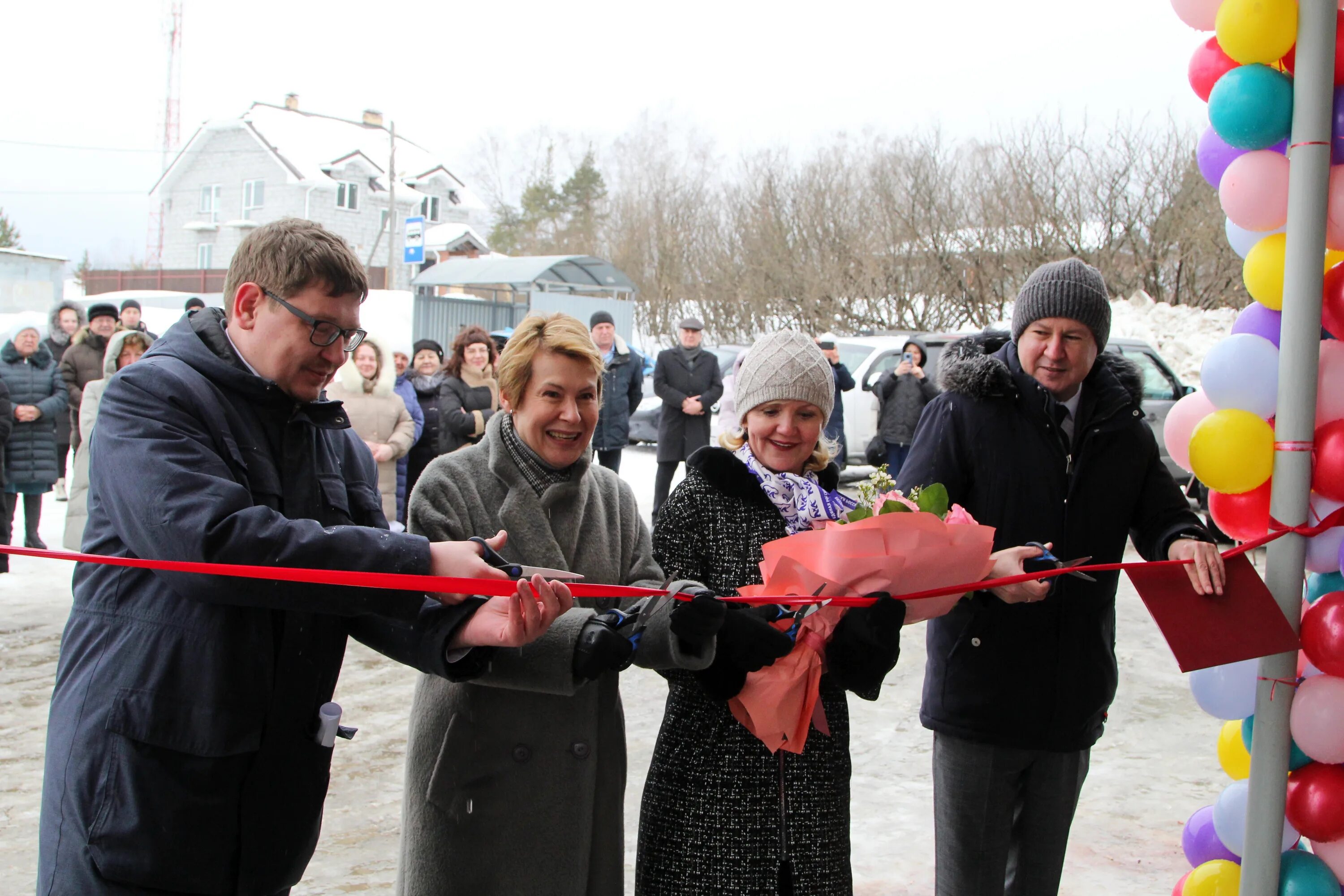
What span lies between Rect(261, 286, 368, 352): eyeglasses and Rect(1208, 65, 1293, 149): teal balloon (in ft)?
6.46

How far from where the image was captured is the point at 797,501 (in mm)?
2557

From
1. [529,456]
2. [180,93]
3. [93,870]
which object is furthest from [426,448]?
[180,93]

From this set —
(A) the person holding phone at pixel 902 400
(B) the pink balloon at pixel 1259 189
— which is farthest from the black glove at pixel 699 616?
(A) the person holding phone at pixel 902 400

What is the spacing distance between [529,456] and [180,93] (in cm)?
6051

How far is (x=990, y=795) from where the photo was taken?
2.73m

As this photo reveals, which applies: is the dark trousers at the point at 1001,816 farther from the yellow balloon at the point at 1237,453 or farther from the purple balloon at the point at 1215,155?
the purple balloon at the point at 1215,155

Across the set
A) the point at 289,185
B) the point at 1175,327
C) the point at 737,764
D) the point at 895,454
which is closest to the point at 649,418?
the point at 895,454

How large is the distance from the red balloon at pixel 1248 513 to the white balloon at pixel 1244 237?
0.59 m

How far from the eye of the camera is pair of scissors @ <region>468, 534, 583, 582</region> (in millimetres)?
1981

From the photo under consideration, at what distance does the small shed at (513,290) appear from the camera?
2261 centimetres

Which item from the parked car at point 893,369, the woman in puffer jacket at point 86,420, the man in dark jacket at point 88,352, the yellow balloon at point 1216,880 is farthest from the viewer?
the parked car at point 893,369

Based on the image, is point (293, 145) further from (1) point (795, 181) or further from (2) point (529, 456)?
(2) point (529, 456)

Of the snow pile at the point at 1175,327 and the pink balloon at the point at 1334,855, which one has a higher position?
the snow pile at the point at 1175,327

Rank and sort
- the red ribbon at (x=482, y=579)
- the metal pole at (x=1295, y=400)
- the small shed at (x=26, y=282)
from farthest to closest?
the small shed at (x=26, y=282) < the metal pole at (x=1295, y=400) < the red ribbon at (x=482, y=579)
